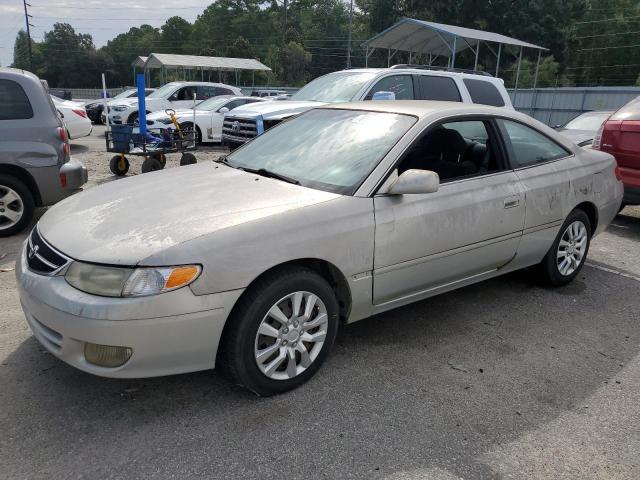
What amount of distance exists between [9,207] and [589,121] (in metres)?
9.87

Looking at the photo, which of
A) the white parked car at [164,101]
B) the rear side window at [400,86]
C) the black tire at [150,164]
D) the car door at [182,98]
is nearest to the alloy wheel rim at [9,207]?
the black tire at [150,164]

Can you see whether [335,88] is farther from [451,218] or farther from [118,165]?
[451,218]

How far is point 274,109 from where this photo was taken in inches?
354

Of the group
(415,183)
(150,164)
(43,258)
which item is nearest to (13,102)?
(150,164)

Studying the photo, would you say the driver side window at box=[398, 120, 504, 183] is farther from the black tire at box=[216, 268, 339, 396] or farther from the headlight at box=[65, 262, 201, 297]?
the headlight at box=[65, 262, 201, 297]

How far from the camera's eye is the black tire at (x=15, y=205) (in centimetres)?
557

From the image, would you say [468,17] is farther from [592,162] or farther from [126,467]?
[126,467]

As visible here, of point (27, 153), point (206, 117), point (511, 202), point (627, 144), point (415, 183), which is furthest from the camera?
point (206, 117)

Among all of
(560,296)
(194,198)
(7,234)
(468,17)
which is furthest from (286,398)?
(468,17)

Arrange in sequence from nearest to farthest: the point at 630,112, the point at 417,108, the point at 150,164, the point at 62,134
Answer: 1. the point at 417,108
2. the point at 62,134
3. the point at 630,112
4. the point at 150,164

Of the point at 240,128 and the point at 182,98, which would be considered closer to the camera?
the point at 240,128

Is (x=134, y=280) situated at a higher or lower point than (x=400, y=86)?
lower

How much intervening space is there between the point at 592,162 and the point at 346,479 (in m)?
3.66

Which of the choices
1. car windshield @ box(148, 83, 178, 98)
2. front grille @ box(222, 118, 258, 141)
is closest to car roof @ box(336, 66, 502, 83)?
front grille @ box(222, 118, 258, 141)
